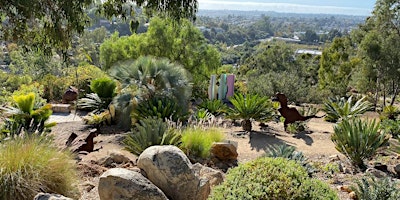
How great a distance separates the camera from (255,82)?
65.7ft

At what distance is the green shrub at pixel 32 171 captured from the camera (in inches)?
154

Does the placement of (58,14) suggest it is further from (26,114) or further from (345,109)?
(345,109)

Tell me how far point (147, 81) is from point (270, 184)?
22.7 ft

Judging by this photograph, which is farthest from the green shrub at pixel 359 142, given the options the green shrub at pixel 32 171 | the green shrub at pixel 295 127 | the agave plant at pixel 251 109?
the green shrub at pixel 32 171

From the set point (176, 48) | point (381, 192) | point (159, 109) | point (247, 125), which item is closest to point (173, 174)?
point (381, 192)

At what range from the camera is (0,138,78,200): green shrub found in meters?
3.91

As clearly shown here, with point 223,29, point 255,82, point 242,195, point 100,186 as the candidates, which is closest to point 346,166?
point 242,195

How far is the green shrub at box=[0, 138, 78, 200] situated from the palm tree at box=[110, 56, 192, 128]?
17.8ft

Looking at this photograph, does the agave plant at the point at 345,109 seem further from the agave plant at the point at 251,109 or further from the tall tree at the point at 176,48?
the tall tree at the point at 176,48

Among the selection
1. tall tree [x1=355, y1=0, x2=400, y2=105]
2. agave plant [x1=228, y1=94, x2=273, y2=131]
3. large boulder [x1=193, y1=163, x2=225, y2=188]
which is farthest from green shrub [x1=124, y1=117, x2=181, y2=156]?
tall tree [x1=355, y1=0, x2=400, y2=105]

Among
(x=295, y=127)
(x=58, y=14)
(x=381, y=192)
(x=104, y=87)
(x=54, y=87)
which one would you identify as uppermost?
(x=58, y=14)

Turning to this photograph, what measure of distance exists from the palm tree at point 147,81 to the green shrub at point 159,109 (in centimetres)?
21

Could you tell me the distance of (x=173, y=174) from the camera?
4402 mm

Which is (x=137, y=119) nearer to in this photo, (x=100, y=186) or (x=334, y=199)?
(x=100, y=186)
